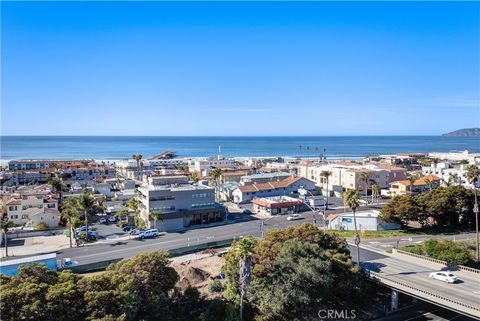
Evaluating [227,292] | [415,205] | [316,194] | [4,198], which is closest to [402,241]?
[415,205]

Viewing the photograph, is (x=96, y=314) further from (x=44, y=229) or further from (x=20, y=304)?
(x=44, y=229)

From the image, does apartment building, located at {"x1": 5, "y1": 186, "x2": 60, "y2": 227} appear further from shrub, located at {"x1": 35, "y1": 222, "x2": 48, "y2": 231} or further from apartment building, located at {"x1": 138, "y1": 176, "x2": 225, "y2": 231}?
apartment building, located at {"x1": 138, "y1": 176, "x2": 225, "y2": 231}

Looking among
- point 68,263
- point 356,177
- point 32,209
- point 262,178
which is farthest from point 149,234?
point 356,177

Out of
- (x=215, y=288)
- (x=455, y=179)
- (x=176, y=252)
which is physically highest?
(x=455, y=179)

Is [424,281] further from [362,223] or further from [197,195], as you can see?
[197,195]

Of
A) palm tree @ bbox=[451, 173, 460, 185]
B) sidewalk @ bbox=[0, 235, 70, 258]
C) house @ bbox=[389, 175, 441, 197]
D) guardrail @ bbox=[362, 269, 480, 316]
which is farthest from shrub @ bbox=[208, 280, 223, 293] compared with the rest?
palm tree @ bbox=[451, 173, 460, 185]

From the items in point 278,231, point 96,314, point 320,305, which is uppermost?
point 278,231

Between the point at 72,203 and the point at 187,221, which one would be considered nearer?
the point at 72,203
